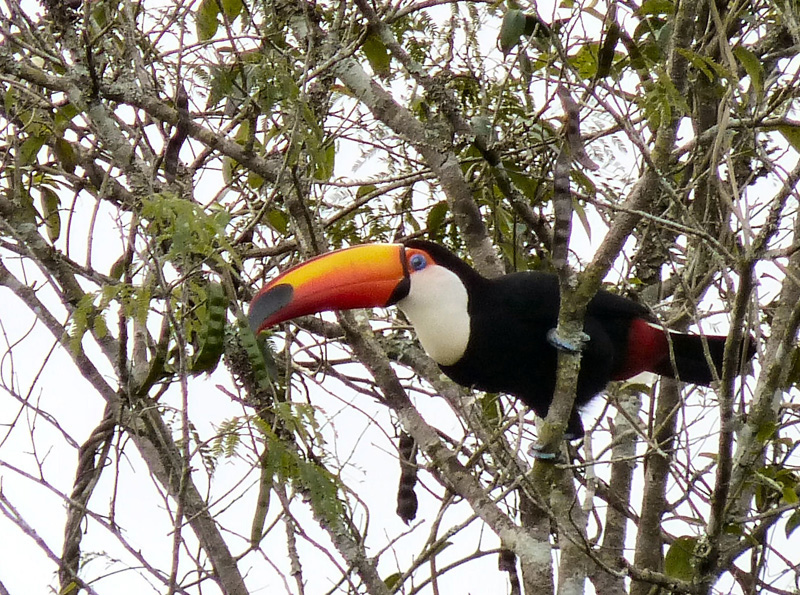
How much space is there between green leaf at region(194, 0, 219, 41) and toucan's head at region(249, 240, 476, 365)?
74cm

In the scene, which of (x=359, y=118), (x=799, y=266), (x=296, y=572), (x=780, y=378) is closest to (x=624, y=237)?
(x=780, y=378)

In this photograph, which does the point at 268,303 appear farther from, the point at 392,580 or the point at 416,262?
the point at 392,580

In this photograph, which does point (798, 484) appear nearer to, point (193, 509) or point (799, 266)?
point (799, 266)

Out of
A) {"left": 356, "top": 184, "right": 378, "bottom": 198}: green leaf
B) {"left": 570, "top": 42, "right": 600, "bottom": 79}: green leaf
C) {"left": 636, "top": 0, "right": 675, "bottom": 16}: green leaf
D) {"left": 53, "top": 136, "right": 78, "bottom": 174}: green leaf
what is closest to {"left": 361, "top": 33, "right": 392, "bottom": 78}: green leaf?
{"left": 356, "top": 184, "right": 378, "bottom": 198}: green leaf

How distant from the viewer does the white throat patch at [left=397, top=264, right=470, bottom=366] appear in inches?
114

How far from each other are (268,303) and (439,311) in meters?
0.60

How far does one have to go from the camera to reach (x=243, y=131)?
3262mm

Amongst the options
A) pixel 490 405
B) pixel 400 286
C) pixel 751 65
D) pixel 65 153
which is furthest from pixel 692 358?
pixel 65 153

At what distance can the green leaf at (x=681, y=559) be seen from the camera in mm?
2502

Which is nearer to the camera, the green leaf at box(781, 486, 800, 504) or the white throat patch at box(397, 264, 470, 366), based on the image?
the green leaf at box(781, 486, 800, 504)

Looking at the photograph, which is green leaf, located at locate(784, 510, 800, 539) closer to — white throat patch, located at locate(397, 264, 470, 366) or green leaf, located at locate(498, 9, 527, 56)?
white throat patch, located at locate(397, 264, 470, 366)

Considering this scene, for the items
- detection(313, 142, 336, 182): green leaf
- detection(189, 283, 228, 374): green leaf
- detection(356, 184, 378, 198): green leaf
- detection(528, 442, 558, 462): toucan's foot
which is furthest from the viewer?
detection(356, 184, 378, 198): green leaf

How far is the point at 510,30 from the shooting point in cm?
258

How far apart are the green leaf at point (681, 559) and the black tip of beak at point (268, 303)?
107 centimetres
